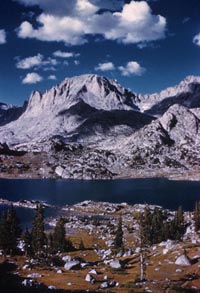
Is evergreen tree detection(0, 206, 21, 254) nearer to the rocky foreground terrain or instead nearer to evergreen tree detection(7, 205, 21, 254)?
evergreen tree detection(7, 205, 21, 254)

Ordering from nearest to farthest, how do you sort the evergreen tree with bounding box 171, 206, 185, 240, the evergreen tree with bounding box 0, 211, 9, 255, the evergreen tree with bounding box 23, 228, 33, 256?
1. the evergreen tree with bounding box 23, 228, 33, 256
2. the evergreen tree with bounding box 0, 211, 9, 255
3. the evergreen tree with bounding box 171, 206, 185, 240

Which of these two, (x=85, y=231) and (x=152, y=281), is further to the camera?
(x=85, y=231)

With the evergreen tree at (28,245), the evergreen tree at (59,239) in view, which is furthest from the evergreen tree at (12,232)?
the evergreen tree at (59,239)

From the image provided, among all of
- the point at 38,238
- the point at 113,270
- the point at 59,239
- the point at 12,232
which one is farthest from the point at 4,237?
the point at 113,270

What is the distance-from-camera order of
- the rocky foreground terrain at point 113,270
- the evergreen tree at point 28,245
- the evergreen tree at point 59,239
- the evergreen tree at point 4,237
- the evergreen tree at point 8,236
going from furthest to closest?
1. the evergreen tree at point 59,239
2. the evergreen tree at point 8,236
3. the evergreen tree at point 4,237
4. the evergreen tree at point 28,245
5. the rocky foreground terrain at point 113,270

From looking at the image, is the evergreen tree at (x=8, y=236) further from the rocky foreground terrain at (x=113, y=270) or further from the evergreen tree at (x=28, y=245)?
the rocky foreground terrain at (x=113, y=270)

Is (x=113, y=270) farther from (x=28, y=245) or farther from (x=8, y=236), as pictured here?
(x=8, y=236)

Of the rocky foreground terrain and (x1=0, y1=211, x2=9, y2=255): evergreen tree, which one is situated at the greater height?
(x1=0, y1=211, x2=9, y2=255): evergreen tree

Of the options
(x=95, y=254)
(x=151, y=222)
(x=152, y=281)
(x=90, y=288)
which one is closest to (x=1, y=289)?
(x=90, y=288)

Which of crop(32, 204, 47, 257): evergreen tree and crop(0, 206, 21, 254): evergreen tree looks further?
crop(0, 206, 21, 254): evergreen tree

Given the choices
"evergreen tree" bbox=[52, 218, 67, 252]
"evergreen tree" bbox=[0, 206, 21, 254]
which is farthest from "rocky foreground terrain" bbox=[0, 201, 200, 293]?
"evergreen tree" bbox=[0, 206, 21, 254]

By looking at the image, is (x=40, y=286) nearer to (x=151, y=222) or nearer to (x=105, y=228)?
(x=151, y=222)
